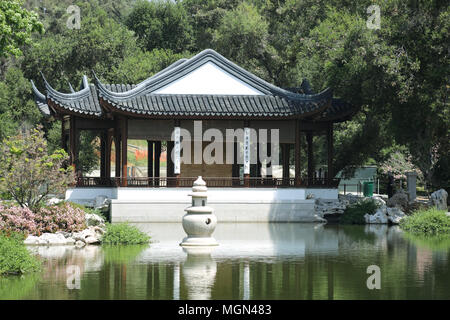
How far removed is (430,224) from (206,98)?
32.4ft

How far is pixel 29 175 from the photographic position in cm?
2195

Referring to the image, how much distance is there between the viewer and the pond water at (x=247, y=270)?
12.9 m

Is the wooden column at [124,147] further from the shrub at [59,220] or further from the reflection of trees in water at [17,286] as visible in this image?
the reflection of trees in water at [17,286]

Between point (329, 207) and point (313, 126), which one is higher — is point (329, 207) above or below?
below

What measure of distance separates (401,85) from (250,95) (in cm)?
619

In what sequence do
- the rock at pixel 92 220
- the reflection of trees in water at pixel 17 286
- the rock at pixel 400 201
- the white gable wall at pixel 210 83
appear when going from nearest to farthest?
the reflection of trees in water at pixel 17 286 → the rock at pixel 92 220 → the white gable wall at pixel 210 83 → the rock at pixel 400 201

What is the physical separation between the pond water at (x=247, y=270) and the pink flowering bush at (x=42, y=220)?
1.50 metres

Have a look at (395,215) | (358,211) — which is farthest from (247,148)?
(395,215)

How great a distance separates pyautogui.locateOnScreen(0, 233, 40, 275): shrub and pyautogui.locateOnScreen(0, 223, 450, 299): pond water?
1.00 ft

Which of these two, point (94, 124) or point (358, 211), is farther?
point (94, 124)

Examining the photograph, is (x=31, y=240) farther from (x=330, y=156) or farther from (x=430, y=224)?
(x=330, y=156)

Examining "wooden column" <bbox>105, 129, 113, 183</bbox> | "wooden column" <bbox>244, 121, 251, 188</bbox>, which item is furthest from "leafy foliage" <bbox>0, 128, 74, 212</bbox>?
"wooden column" <bbox>105, 129, 113, 183</bbox>

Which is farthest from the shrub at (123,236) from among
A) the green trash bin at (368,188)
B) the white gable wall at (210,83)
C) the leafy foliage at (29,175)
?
the green trash bin at (368,188)
